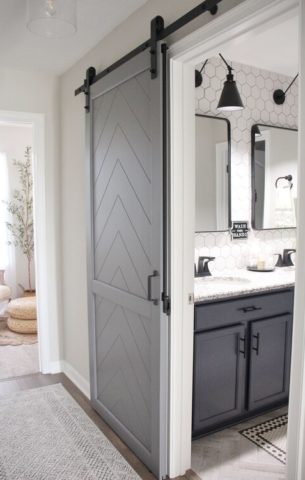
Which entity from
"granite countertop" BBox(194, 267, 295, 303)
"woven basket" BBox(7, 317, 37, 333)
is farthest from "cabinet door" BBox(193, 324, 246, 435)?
"woven basket" BBox(7, 317, 37, 333)

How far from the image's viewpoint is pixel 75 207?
9.82 feet

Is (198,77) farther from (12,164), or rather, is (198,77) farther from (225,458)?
(12,164)

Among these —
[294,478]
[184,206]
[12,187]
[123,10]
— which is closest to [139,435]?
→ [294,478]

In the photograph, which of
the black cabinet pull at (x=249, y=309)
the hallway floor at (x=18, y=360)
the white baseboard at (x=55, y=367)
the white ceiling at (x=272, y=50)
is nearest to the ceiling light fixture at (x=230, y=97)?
the white ceiling at (x=272, y=50)

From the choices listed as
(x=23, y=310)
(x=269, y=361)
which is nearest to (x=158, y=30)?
(x=269, y=361)

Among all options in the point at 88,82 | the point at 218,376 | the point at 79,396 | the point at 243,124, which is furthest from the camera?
the point at 243,124

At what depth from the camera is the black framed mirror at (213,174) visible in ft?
9.27

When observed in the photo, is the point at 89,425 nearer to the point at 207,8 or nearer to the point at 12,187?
the point at 207,8

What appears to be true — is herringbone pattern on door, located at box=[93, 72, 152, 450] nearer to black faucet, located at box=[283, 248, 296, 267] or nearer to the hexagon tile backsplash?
the hexagon tile backsplash

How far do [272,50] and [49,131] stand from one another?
5.78 ft

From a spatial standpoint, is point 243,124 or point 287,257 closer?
point 243,124

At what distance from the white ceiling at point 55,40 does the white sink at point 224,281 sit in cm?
166

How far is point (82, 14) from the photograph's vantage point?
2.15m

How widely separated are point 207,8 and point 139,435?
2.09 m
